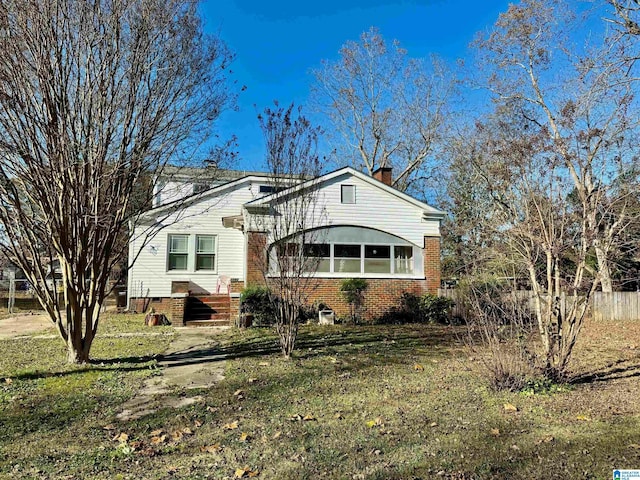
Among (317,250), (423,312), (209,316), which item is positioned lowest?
(209,316)

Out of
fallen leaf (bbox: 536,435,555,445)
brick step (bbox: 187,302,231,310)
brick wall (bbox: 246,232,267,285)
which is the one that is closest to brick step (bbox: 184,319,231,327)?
brick step (bbox: 187,302,231,310)

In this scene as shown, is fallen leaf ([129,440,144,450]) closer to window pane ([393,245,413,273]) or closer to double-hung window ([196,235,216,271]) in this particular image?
window pane ([393,245,413,273])

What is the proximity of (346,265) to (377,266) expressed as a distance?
45.3 inches

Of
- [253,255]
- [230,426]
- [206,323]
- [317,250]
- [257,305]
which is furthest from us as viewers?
[253,255]

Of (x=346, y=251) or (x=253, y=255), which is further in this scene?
(x=346, y=251)

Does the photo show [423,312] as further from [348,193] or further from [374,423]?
[374,423]

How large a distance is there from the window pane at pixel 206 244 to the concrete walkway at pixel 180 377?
6.76m

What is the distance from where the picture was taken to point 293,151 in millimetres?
8602

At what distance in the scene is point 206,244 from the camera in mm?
17453

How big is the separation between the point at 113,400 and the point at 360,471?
A: 12.1ft

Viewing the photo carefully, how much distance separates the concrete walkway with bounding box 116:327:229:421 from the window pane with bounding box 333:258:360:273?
228 inches

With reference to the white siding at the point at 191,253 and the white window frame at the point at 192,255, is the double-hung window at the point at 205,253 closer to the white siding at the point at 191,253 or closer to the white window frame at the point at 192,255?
the white window frame at the point at 192,255

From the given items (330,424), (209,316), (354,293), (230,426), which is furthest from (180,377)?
(354,293)

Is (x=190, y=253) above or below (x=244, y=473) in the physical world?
above
